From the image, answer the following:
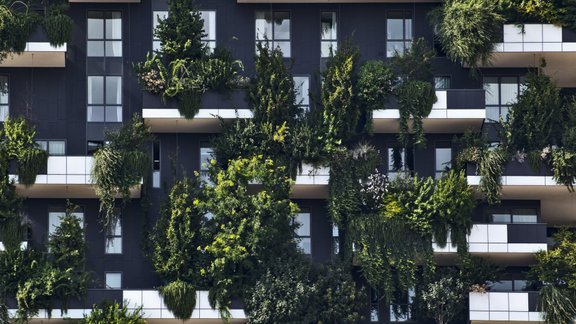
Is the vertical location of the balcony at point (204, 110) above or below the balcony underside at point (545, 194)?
above

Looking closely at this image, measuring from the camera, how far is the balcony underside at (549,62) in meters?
85.9

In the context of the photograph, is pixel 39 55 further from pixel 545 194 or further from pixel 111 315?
pixel 545 194

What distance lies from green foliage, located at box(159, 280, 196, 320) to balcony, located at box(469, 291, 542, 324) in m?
10.5

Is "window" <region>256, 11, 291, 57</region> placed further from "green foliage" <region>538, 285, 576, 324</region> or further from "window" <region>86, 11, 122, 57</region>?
"green foliage" <region>538, 285, 576, 324</region>

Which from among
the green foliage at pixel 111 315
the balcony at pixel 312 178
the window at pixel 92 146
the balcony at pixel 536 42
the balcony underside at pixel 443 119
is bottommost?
the green foliage at pixel 111 315

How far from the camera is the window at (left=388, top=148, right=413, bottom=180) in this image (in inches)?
3423

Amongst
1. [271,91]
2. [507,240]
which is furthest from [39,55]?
[507,240]

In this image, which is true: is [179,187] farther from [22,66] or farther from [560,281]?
[560,281]

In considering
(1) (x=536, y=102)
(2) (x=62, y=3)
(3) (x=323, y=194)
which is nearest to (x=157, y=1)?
(2) (x=62, y=3)

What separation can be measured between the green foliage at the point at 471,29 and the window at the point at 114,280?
15205mm

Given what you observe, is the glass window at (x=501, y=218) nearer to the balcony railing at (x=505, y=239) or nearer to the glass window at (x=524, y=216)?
the glass window at (x=524, y=216)

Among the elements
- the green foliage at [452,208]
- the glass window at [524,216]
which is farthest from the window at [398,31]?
the glass window at [524,216]

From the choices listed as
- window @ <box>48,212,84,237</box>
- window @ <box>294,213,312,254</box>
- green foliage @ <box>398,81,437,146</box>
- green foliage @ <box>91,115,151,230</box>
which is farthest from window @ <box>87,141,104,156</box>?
green foliage @ <box>398,81,437,146</box>

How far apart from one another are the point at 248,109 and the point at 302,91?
272cm
